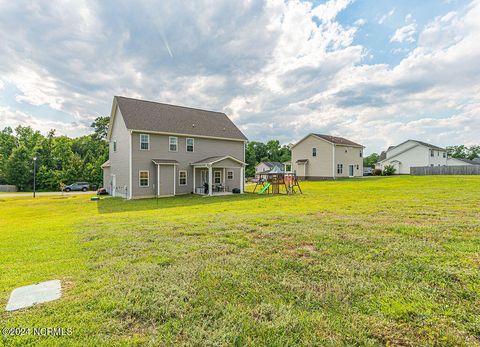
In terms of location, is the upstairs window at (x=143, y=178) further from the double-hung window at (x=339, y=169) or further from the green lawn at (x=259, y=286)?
the double-hung window at (x=339, y=169)

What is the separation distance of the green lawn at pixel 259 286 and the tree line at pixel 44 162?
33868 millimetres

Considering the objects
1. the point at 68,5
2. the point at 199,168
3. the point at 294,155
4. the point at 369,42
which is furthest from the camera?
the point at 294,155

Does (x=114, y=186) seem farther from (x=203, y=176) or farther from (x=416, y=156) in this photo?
(x=416, y=156)

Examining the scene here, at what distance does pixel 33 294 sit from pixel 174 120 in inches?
761

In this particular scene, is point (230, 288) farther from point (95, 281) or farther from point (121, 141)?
point (121, 141)

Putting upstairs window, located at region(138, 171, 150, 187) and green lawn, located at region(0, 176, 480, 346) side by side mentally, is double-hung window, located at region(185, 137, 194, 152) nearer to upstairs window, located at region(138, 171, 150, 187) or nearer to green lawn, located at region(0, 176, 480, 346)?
upstairs window, located at region(138, 171, 150, 187)

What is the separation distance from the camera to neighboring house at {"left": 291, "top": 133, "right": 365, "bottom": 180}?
105 ft

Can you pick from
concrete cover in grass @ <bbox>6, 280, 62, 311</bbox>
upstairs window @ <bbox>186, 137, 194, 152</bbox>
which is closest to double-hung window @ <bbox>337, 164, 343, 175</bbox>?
upstairs window @ <bbox>186, 137, 194, 152</bbox>

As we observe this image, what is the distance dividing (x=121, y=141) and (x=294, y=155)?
26347mm

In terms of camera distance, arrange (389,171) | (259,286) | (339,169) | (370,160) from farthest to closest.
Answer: (370,160)
(389,171)
(339,169)
(259,286)

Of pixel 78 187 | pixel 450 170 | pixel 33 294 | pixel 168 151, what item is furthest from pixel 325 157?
pixel 78 187

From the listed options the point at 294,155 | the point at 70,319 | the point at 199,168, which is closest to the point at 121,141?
the point at 199,168

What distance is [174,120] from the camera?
20.9 meters

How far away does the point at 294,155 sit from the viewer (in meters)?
37.3
